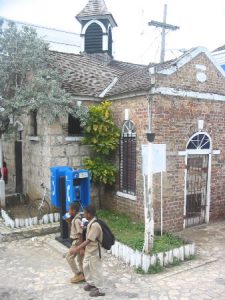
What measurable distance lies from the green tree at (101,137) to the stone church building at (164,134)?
0.34 m

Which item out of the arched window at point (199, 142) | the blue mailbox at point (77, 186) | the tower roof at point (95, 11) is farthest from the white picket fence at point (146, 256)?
the tower roof at point (95, 11)

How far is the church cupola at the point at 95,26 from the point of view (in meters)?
15.3

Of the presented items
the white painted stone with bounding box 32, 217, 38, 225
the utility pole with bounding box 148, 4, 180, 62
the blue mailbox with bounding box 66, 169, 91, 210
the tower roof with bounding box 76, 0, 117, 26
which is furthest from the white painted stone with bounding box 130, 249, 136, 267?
the utility pole with bounding box 148, 4, 180, 62

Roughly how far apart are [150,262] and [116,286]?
974mm

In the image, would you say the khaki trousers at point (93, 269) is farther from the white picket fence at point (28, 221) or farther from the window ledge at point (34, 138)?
the window ledge at point (34, 138)

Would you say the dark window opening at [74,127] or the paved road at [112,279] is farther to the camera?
the dark window opening at [74,127]

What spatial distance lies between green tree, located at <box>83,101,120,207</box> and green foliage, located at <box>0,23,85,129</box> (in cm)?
67

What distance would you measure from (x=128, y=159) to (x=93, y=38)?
25.4 ft

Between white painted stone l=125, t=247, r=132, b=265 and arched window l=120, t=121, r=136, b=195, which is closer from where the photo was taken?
white painted stone l=125, t=247, r=132, b=265

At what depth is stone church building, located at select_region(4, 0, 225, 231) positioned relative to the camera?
9.41 m

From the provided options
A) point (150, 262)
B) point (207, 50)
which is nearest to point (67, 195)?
point (150, 262)

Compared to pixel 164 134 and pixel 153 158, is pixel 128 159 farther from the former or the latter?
pixel 153 158

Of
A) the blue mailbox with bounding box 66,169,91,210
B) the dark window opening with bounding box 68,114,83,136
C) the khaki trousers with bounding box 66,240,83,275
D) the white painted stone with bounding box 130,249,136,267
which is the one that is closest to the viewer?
the khaki trousers with bounding box 66,240,83,275

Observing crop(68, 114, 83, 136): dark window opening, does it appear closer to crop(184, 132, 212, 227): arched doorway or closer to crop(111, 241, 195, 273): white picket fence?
crop(184, 132, 212, 227): arched doorway
